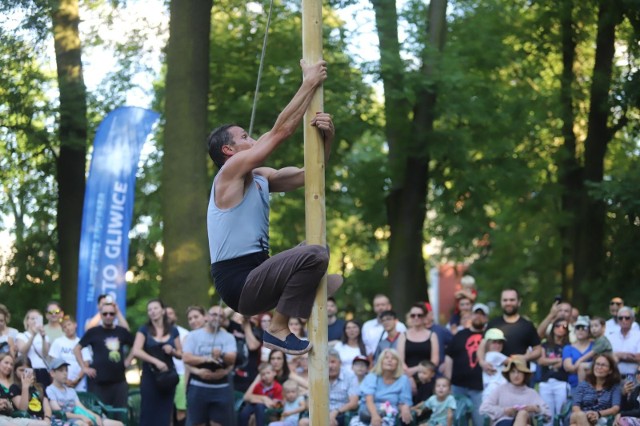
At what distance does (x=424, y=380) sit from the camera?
12086 mm

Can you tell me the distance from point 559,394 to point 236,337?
12.0 ft

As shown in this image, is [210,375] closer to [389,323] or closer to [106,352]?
[106,352]

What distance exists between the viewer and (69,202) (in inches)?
729

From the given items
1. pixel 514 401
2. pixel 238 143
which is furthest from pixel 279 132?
pixel 514 401

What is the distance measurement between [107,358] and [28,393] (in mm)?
1497

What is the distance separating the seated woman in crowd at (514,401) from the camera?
36.6 ft

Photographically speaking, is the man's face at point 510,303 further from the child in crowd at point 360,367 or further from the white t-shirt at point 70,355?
the white t-shirt at point 70,355

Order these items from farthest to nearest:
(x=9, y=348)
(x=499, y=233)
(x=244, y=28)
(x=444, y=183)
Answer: (x=499, y=233)
(x=444, y=183)
(x=244, y=28)
(x=9, y=348)

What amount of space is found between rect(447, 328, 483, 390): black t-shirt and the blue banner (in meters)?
5.09

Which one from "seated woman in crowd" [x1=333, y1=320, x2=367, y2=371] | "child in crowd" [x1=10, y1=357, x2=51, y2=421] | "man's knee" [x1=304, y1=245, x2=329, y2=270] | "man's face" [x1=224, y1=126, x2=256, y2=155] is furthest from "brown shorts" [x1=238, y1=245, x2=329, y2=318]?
"seated woman in crowd" [x1=333, y1=320, x2=367, y2=371]

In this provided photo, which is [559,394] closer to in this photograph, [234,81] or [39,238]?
[234,81]

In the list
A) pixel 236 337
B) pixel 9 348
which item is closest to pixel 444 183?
pixel 236 337

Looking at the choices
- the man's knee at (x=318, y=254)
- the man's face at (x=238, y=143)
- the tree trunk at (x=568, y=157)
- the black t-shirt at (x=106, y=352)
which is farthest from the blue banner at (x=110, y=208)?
the man's knee at (x=318, y=254)

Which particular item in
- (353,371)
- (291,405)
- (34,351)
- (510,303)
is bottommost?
(291,405)
